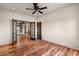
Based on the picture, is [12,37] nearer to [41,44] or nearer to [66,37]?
[41,44]

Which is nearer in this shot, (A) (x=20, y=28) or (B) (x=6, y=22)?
(B) (x=6, y=22)

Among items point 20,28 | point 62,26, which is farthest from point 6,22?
point 62,26

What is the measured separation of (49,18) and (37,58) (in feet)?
3.93

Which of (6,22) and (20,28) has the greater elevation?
(6,22)

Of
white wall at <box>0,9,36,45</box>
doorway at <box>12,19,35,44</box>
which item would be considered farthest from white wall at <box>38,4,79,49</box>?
white wall at <box>0,9,36,45</box>

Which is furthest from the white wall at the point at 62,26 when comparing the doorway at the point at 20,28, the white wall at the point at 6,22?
the white wall at the point at 6,22

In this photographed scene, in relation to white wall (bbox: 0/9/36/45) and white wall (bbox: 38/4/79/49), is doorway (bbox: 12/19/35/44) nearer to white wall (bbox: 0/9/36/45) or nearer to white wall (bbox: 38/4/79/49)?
white wall (bbox: 0/9/36/45)

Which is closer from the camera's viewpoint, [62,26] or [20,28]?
[62,26]

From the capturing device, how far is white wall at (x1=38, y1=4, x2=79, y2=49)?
182cm

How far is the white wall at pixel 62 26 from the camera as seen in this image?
5.96 ft

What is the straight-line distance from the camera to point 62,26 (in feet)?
6.47

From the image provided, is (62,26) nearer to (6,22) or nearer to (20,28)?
(20,28)

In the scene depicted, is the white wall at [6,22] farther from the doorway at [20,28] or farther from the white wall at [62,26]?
the white wall at [62,26]

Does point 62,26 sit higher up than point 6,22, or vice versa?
point 6,22
